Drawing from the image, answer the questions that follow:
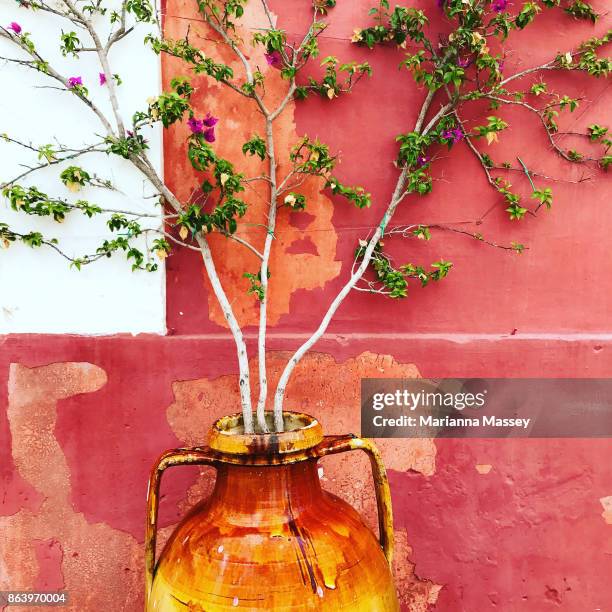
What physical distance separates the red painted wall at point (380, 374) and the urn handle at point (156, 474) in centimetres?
40

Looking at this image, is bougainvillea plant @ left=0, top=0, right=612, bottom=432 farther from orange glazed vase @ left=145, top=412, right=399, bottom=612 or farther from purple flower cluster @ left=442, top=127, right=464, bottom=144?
orange glazed vase @ left=145, top=412, right=399, bottom=612

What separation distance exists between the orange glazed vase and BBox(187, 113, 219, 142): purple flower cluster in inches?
33.0

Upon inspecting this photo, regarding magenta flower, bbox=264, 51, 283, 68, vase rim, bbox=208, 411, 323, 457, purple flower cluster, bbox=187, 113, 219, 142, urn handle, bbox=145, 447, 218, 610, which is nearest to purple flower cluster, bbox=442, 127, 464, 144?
magenta flower, bbox=264, 51, 283, 68

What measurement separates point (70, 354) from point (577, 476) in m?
1.66

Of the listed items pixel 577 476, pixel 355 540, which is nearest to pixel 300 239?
pixel 355 540

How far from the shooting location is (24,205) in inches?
56.2

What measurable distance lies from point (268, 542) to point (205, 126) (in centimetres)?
113

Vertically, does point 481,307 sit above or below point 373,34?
below

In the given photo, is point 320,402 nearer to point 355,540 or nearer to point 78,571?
point 355,540

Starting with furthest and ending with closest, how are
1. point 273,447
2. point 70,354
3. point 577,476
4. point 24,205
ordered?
point 577,476
point 70,354
point 24,205
point 273,447

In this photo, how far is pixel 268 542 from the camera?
105cm

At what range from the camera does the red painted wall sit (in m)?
1.55

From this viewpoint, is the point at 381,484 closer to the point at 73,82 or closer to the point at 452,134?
the point at 452,134

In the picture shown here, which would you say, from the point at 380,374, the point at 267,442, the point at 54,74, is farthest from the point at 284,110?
the point at 267,442
